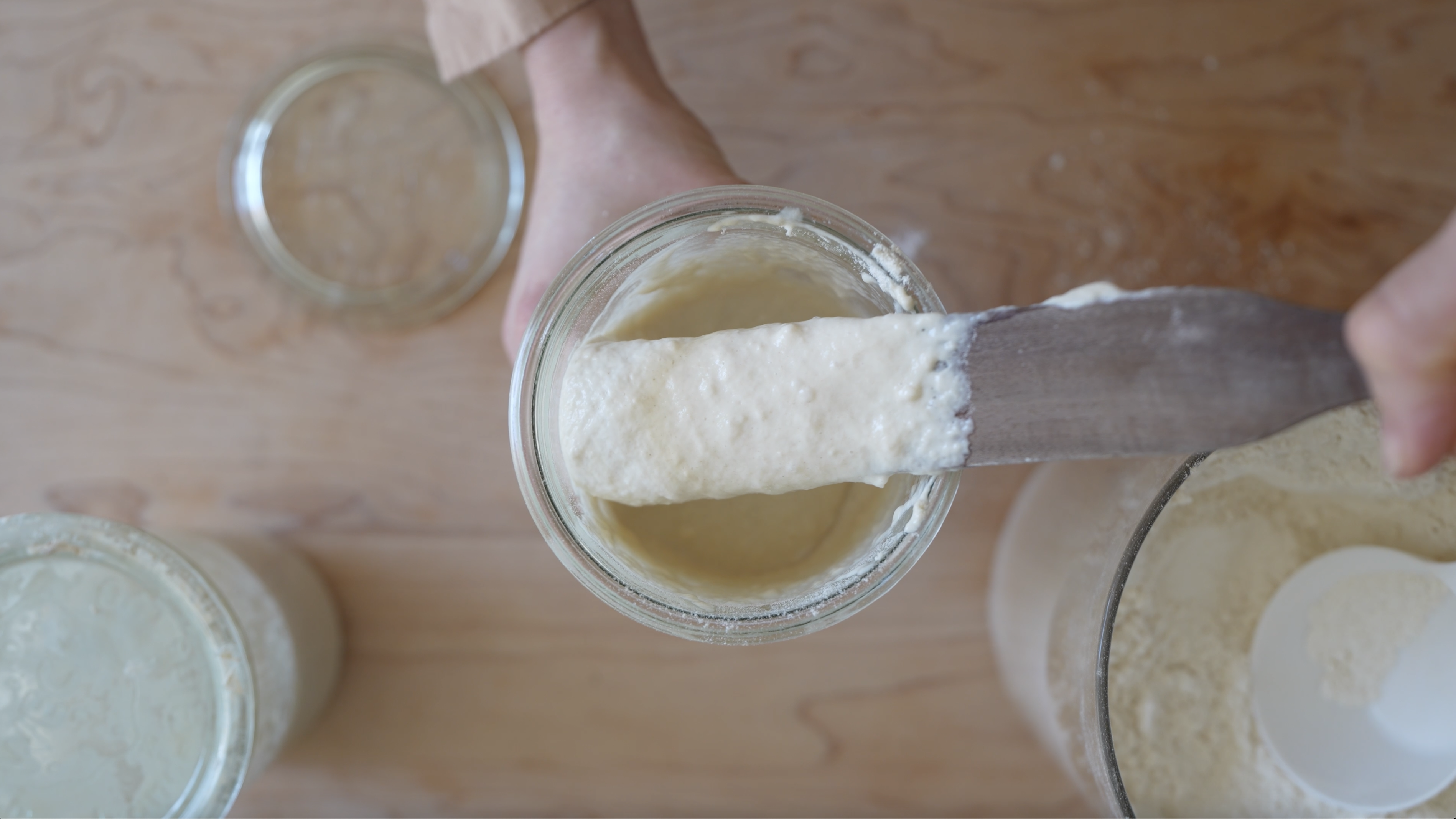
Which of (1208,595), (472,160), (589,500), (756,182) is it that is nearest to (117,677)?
(589,500)

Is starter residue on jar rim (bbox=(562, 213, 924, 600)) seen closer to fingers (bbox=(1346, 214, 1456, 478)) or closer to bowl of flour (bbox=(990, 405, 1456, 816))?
bowl of flour (bbox=(990, 405, 1456, 816))

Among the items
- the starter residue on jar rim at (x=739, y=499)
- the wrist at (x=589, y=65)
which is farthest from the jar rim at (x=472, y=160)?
the starter residue on jar rim at (x=739, y=499)

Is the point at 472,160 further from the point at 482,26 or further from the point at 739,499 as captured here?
the point at 739,499

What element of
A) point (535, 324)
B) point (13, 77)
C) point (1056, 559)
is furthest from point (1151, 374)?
point (13, 77)

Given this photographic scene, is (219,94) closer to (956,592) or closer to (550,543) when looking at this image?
(550,543)

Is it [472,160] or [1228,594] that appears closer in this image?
[1228,594]

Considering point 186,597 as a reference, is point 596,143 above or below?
above

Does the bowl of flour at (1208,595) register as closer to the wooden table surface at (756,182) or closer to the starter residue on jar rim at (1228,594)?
the starter residue on jar rim at (1228,594)
